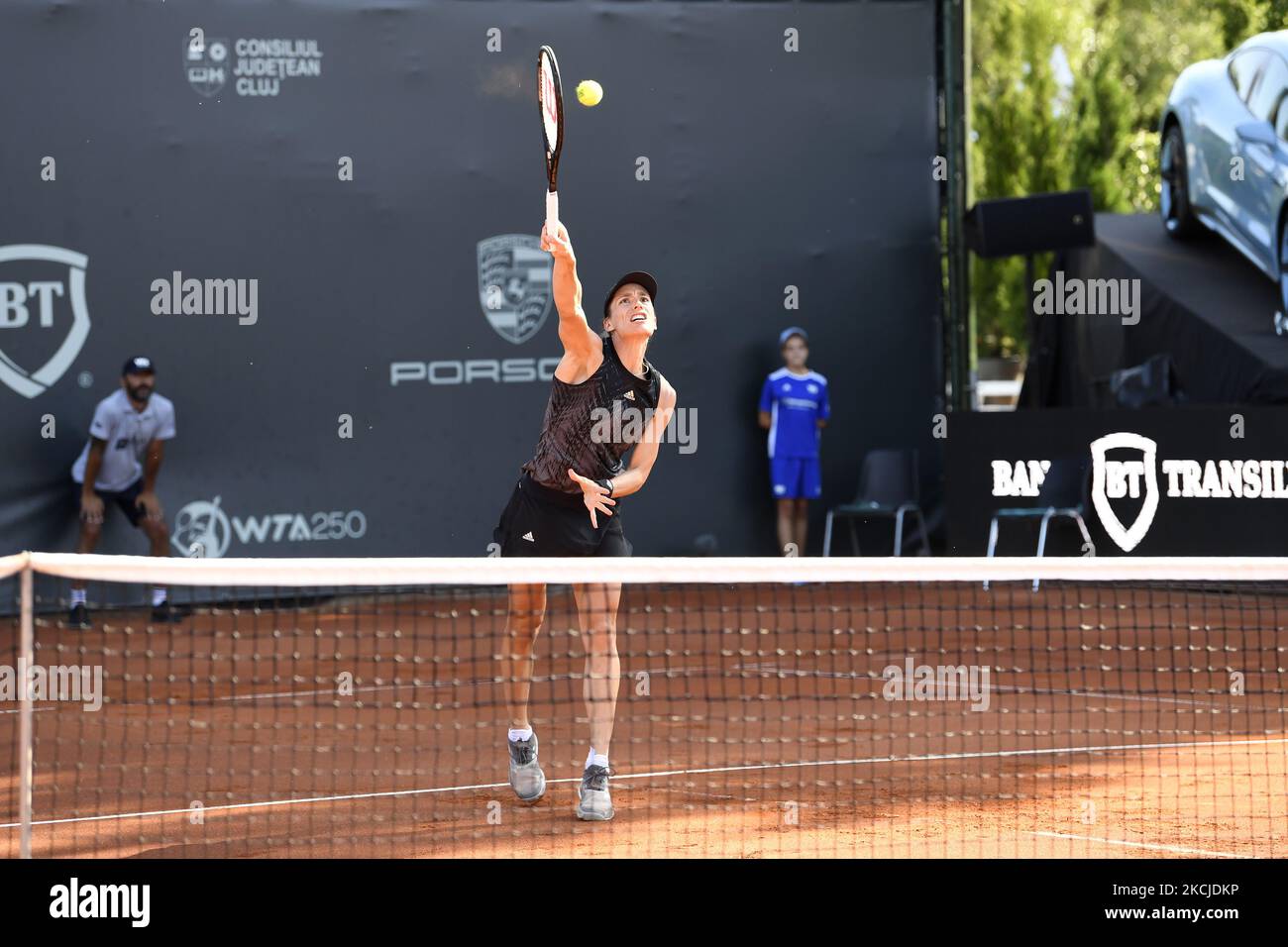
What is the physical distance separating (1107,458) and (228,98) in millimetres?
6143

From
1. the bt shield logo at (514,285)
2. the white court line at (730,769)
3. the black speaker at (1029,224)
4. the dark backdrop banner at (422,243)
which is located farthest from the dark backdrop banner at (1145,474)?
the white court line at (730,769)

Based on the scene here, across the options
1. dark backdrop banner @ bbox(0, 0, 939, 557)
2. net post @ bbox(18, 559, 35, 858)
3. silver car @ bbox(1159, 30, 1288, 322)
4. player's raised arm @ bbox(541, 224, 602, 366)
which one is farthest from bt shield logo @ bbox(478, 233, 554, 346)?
net post @ bbox(18, 559, 35, 858)

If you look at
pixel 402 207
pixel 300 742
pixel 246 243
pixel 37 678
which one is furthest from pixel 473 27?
pixel 300 742

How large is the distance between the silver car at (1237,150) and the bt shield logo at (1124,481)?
1.31 metres

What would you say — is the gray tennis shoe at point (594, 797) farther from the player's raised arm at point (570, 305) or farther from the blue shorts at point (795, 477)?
the blue shorts at point (795, 477)

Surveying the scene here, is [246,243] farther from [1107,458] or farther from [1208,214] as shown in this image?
[1208,214]

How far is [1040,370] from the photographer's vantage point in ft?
42.2

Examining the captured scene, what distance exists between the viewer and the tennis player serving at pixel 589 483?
491cm

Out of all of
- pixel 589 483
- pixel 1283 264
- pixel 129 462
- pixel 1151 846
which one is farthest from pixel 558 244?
pixel 1283 264

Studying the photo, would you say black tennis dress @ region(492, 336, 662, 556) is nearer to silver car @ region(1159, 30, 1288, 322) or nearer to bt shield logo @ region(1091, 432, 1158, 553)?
bt shield logo @ region(1091, 432, 1158, 553)

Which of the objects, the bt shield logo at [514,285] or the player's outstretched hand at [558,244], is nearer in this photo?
the player's outstretched hand at [558,244]

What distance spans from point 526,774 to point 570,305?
1.47 m

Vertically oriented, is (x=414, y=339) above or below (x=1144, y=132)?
below

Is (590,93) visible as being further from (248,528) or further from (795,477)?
(795,477)
